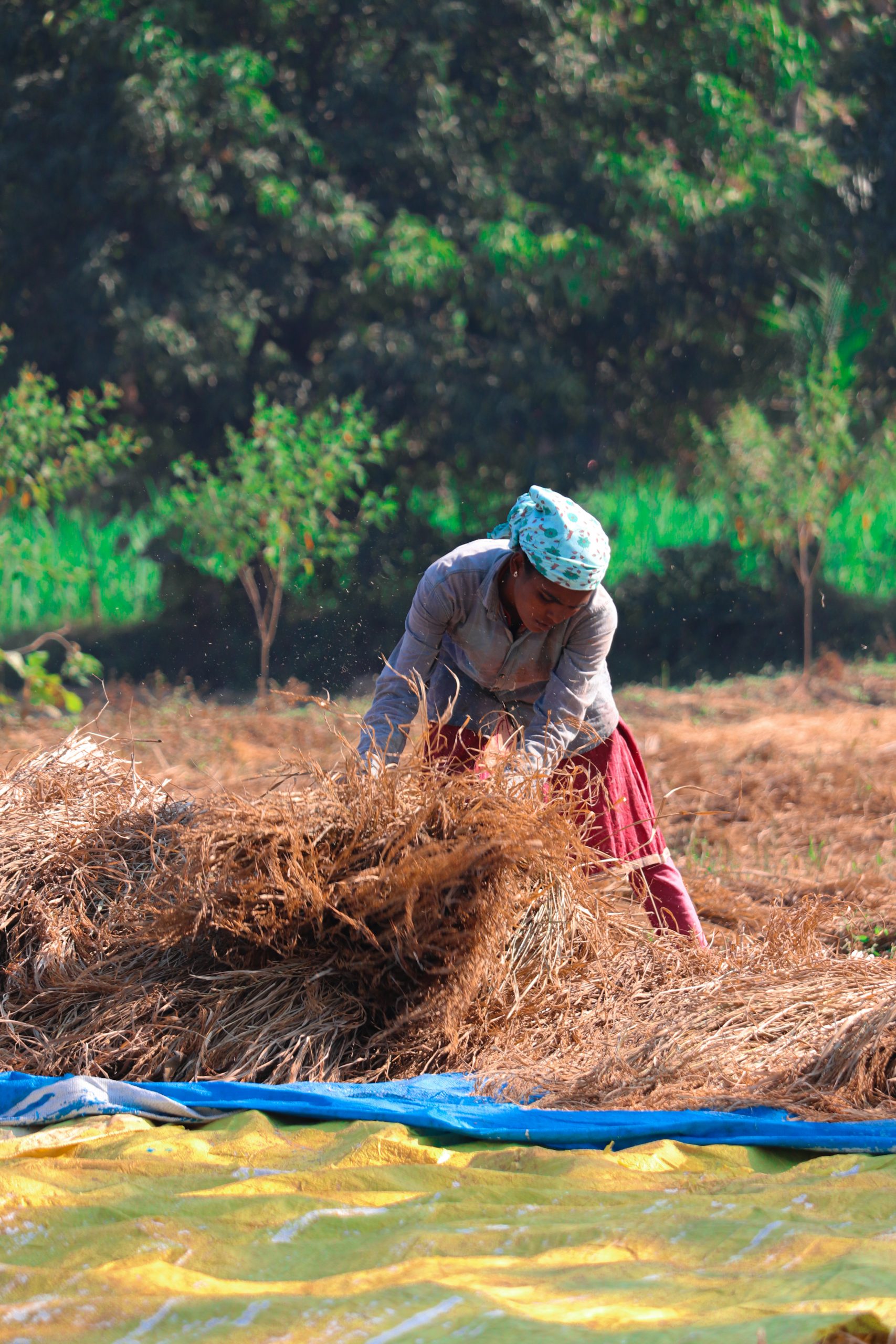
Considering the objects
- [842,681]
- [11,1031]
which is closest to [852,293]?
[842,681]

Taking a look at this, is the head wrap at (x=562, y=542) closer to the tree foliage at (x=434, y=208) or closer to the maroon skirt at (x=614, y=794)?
the maroon skirt at (x=614, y=794)

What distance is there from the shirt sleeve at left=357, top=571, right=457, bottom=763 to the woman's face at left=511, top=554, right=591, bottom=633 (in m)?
0.18

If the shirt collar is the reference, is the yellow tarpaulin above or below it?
below

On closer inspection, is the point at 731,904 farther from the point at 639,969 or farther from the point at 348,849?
the point at 348,849

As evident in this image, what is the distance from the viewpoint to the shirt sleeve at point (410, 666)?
2.96m

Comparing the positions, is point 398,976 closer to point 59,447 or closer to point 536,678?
point 536,678

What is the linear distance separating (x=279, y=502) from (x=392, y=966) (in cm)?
785

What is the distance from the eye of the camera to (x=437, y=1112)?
218cm

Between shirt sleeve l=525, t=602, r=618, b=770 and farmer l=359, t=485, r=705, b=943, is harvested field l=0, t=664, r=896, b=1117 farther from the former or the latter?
shirt sleeve l=525, t=602, r=618, b=770

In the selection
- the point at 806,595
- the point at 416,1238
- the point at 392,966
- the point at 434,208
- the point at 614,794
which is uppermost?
the point at 434,208

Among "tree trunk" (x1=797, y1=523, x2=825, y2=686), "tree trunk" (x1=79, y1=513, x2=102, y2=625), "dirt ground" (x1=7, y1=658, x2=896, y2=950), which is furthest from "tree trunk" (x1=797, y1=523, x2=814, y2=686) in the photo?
"tree trunk" (x1=79, y1=513, x2=102, y2=625)

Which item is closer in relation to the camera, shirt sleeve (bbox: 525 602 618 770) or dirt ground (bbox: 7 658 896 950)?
shirt sleeve (bbox: 525 602 618 770)

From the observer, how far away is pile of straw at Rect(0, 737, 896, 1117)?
94.7 inches

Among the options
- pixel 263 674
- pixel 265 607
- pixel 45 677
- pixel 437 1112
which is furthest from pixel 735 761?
pixel 437 1112
